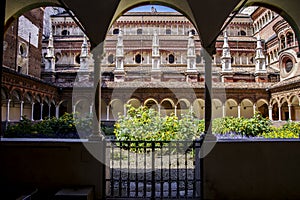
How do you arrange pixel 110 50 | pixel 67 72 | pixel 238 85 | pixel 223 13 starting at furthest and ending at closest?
1. pixel 110 50
2. pixel 67 72
3. pixel 238 85
4. pixel 223 13

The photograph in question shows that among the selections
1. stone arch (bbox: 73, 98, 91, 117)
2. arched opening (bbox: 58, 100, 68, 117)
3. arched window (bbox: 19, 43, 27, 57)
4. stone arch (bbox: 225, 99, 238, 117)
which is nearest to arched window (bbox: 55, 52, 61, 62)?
arched window (bbox: 19, 43, 27, 57)

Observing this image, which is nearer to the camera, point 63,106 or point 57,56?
point 63,106

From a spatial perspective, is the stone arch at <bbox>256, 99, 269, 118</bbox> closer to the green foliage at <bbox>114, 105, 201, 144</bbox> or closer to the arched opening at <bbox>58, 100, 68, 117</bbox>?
the green foliage at <bbox>114, 105, 201, 144</bbox>

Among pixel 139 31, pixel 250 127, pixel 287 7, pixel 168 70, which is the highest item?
pixel 139 31

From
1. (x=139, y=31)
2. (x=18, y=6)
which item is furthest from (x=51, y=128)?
(x=139, y=31)

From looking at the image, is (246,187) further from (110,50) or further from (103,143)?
(110,50)

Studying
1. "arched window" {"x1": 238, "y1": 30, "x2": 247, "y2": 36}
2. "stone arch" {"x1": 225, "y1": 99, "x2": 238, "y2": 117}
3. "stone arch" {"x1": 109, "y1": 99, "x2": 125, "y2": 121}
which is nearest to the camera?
"stone arch" {"x1": 109, "y1": 99, "x2": 125, "y2": 121}

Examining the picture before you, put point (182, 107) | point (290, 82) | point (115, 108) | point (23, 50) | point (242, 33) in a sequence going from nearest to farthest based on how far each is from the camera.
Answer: point (290, 82), point (23, 50), point (115, 108), point (182, 107), point (242, 33)

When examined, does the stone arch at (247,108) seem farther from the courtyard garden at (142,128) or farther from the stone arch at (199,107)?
the courtyard garden at (142,128)

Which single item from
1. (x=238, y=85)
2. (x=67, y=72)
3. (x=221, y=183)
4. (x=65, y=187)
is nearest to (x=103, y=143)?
(x=65, y=187)

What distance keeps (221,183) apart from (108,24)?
131 inches

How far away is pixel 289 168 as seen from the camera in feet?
13.2

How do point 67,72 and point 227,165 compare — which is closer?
point 227,165

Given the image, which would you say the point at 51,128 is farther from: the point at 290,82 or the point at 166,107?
the point at 290,82
